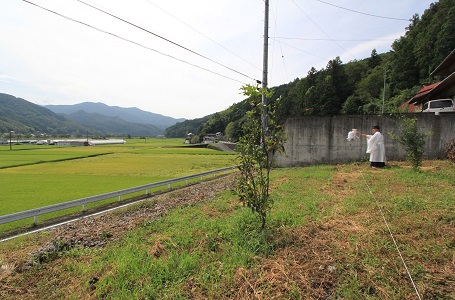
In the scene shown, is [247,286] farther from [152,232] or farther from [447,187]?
[447,187]

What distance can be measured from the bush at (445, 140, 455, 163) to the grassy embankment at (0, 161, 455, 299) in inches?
233

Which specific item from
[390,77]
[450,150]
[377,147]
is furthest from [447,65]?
[390,77]

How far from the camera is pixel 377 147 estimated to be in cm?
948

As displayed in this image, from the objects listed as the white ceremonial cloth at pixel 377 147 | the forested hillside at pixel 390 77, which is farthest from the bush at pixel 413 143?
the forested hillside at pixel 390 77

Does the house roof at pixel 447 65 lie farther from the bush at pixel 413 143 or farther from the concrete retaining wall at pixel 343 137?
Result: the bush at pixel 413 143

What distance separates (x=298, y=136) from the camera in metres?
12.9

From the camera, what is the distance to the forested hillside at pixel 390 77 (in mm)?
32969

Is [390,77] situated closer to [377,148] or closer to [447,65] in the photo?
[447,65]

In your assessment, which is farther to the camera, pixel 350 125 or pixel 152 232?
pixel 350 125

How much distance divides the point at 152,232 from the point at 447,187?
690 cm

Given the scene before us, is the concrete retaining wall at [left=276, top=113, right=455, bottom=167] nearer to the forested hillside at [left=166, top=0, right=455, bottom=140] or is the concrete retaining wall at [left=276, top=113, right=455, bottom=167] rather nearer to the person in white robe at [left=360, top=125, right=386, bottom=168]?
the person in white robe at [left=360, top=125, right=386, bottom=168]

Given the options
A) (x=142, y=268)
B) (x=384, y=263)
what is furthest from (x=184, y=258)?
(x=384, y=263)

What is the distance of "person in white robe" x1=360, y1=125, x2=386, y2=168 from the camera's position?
937cm

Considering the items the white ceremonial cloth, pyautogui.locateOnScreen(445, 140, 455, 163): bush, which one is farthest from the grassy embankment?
pyautogui.locateOnScreen(445, 140, 455, 163): bush
